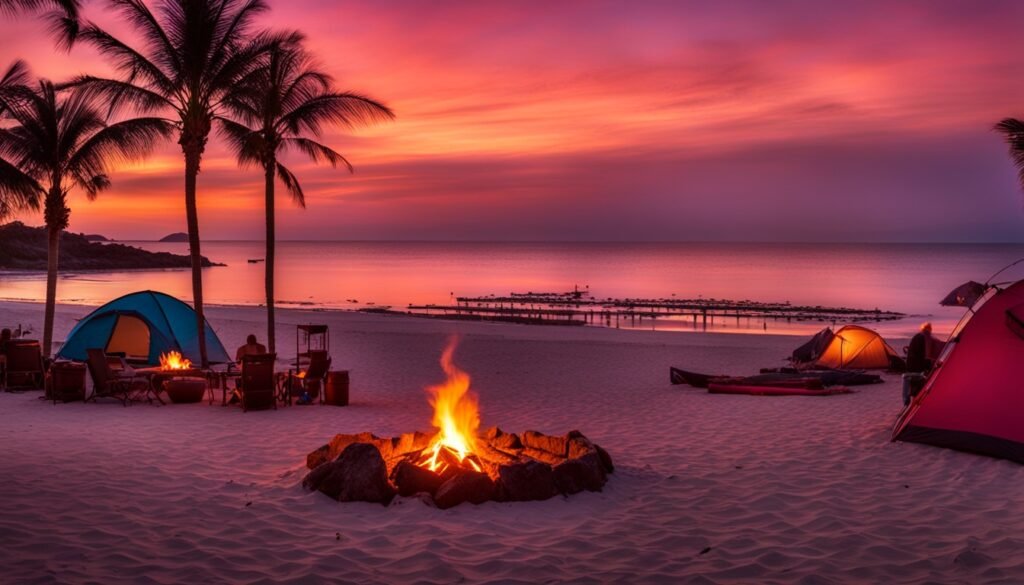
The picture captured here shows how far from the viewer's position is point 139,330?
65.1ft

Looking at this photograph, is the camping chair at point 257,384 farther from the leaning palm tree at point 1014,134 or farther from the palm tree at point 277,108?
the leaning palm tree at point 1014,134

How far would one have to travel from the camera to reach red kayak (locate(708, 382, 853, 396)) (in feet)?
51.7

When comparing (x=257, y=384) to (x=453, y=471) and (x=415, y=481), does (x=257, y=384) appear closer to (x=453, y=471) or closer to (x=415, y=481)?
(x=415, y=481)

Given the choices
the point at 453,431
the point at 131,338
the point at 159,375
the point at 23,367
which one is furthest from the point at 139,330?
the point at 453,431

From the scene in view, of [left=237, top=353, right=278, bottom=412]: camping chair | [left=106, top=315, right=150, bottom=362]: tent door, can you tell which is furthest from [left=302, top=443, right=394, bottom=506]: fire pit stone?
[left=106, top=315, right=150, bottom=362]: tent door

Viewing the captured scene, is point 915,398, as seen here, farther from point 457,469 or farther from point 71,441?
point 71,441

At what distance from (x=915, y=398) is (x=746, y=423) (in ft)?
8.14

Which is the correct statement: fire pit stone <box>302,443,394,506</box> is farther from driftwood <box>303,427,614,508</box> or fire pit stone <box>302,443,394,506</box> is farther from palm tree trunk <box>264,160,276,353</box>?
palm tree trunk <box>264,160,276,353</box>

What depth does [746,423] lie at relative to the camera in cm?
1285

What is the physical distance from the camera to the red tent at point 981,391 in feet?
33.4

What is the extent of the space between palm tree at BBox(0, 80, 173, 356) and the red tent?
1628cm

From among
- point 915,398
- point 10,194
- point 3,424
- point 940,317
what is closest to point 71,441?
point 3,424

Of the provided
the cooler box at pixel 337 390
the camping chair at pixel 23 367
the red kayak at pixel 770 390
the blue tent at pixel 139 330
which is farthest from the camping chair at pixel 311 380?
the red kayak at pixel 770 390

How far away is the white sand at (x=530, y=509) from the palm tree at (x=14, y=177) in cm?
567
